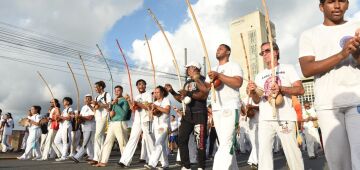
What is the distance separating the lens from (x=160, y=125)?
323 inches

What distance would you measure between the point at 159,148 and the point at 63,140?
448cm

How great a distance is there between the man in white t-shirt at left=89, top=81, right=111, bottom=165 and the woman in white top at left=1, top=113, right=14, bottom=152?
33.8 ft

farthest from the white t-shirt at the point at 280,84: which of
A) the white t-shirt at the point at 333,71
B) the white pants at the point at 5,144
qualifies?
the white pants at the point at 5,144

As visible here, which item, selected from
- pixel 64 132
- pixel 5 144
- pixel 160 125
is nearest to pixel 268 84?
pixel 160 125

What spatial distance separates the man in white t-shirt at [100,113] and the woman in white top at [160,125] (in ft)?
4.64

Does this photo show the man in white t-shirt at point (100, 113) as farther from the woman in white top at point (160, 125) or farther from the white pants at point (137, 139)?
the woman in white top at point (160, 125)

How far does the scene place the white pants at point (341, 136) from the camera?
Result: 2.64m

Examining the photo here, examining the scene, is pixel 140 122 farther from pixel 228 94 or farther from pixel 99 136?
pixel 228 94

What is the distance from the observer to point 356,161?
2629mm

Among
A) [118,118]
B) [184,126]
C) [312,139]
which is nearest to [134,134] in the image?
[118,118]

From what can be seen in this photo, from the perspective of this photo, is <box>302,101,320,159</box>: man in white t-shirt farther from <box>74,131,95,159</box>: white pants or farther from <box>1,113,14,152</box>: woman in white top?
<box>1,113,14,152</box>: woman in white top

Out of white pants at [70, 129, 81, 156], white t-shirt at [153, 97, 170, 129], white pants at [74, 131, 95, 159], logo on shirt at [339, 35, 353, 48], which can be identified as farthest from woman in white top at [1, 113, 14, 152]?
logo on shirt at [339, 35, 353, 48]

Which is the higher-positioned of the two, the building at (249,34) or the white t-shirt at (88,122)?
the building at (249,34)

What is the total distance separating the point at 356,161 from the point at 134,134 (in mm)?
6117
